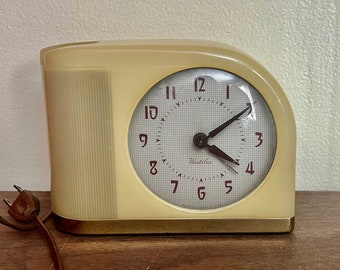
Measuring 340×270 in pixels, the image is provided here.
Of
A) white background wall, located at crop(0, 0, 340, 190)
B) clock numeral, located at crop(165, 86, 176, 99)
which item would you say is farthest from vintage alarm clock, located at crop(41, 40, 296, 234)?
white background wall, located at crop(0, 0, 340, 190)

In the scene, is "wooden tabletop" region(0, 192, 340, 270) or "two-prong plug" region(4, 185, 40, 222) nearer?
"wooden tabletop" region(0, 192, 340, 270)

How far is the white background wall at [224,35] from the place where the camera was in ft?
2.65

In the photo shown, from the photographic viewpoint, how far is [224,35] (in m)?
0.82

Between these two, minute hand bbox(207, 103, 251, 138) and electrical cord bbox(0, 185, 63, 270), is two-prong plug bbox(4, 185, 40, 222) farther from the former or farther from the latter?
minute hand bbox(207, 103, 251, 138)

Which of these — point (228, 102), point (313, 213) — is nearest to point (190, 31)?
point (228, 102)

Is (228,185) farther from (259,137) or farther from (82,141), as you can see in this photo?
(82,141)

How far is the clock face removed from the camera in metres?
0.65

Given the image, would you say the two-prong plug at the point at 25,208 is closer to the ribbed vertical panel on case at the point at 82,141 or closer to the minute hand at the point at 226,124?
the ribbed vertical panel on case at the point at 82,141

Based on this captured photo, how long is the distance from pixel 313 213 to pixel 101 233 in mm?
327

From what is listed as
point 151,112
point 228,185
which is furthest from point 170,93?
point 228,185

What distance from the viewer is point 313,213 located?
2.49ft

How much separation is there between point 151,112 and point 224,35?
0.78 ft

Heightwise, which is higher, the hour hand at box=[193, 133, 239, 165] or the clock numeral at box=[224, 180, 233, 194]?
the hour hand at box=[193, 133, 239, 165]

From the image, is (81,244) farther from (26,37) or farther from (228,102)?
(26,37)
